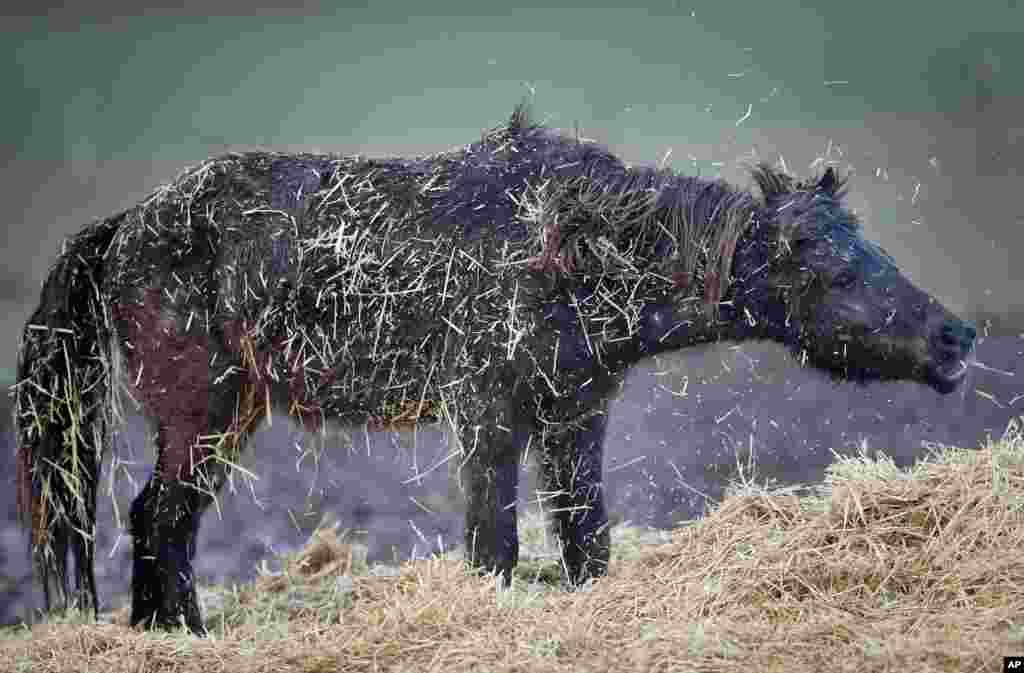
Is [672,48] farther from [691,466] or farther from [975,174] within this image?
[691,466]

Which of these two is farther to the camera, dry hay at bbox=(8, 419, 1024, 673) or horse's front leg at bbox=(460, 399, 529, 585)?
horse's front leg at bbox=(460, 399, 529, 585)

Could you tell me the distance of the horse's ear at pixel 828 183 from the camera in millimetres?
3855

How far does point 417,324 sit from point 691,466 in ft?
7.99

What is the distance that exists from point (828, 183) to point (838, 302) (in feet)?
1.69

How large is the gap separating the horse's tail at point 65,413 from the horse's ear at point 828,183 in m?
3.01

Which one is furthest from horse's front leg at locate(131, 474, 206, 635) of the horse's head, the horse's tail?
the horse's head

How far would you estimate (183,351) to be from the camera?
3.92 m

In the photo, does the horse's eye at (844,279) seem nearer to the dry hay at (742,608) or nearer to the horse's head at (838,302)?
the horse's head at (838,302)

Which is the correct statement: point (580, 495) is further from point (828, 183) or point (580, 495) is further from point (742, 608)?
point (828, 183)

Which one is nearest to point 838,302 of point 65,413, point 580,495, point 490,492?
point 580,495

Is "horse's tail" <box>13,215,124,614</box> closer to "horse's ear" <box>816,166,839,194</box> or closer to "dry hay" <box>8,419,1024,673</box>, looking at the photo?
"dry hay" <box>8,419,1024,673</box>

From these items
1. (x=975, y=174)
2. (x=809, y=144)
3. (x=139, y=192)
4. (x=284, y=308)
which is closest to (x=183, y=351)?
(x=284, y=308)

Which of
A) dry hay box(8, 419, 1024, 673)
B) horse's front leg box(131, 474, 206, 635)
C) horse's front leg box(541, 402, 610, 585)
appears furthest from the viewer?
horse's front leg box(541, 402, 610, 585)

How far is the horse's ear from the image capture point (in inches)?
152
